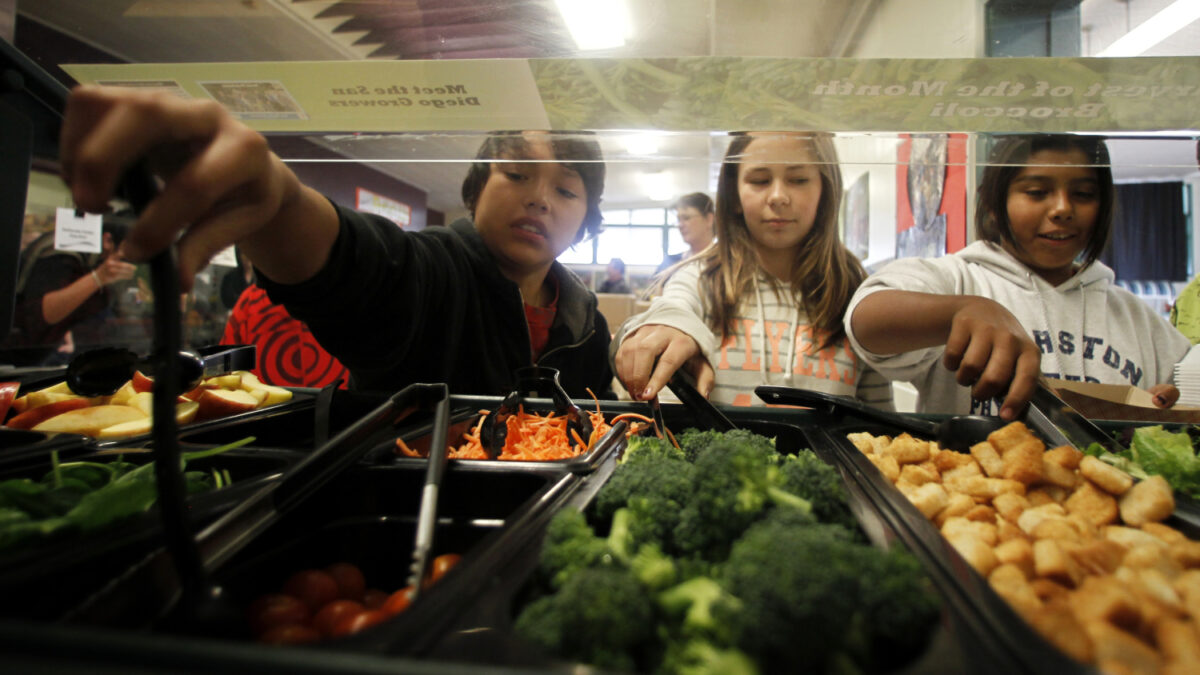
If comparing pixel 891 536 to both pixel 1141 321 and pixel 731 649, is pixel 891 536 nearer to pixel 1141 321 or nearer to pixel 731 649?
pixel 731 649

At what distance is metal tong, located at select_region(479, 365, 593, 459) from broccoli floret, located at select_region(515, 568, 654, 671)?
2.02ft

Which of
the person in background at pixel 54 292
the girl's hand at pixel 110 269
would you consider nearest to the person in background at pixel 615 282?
the girl's hand at pixel 110 269

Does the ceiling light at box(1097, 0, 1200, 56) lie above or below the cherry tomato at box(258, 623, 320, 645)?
above

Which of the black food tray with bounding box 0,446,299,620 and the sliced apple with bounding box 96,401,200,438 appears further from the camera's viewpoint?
the sliced apple with bounding box 96,401,200,438

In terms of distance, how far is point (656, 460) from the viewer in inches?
29.8

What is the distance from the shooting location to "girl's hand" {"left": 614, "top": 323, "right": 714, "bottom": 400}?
4.08ft

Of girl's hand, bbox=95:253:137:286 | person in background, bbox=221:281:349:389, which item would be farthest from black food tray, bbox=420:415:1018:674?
girl's hand, bbox=95:253:137:286

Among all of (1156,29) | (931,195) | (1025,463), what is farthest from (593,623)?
(931,195)

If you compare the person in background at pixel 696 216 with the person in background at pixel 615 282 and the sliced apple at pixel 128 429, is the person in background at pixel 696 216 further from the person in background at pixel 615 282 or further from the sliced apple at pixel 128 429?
the person in background at pixel 615 282

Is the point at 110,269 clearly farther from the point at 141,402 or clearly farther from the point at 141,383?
the point at 141,402

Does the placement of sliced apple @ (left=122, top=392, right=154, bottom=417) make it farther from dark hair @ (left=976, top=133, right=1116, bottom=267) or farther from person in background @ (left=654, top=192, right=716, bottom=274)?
person in background @ (left=654, top=192, right=716, bottom=274)

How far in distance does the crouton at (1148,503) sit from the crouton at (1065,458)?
8 centimetres

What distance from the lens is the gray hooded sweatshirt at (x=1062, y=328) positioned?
62.8 inches

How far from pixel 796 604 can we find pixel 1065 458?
76 cm
